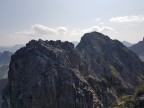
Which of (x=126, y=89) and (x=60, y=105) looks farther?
(x=126, y=89)

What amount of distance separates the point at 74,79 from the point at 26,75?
28.1m

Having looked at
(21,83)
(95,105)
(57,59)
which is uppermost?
(57,59)

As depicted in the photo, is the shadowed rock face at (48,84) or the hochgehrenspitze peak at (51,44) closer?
the shadowed rock face at (48,84)

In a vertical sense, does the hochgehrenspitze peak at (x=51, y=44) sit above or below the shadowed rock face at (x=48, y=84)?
above

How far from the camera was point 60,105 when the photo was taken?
13412 cm

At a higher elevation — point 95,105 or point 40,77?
point 40,77

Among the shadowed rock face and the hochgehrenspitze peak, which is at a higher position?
the hochgehrenspitze peak

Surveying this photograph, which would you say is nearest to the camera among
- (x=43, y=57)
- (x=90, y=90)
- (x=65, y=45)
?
(x=90, y=90)

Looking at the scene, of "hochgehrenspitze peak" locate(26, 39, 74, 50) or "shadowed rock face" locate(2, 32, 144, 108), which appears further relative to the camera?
"hochgehrenspitze peak" locate(26, 39, 74, 50)

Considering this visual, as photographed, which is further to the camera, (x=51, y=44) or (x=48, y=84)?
(x=51, y=44)

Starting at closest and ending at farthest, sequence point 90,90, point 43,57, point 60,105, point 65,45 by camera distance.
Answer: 1. point 60,105
2. point 90,90
3. point 43,57
4. point 65,45

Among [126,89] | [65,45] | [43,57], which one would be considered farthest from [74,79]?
[126,89]

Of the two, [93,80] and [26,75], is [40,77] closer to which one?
[26,75]

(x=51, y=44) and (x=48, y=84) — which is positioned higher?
(x=51, y=44)
